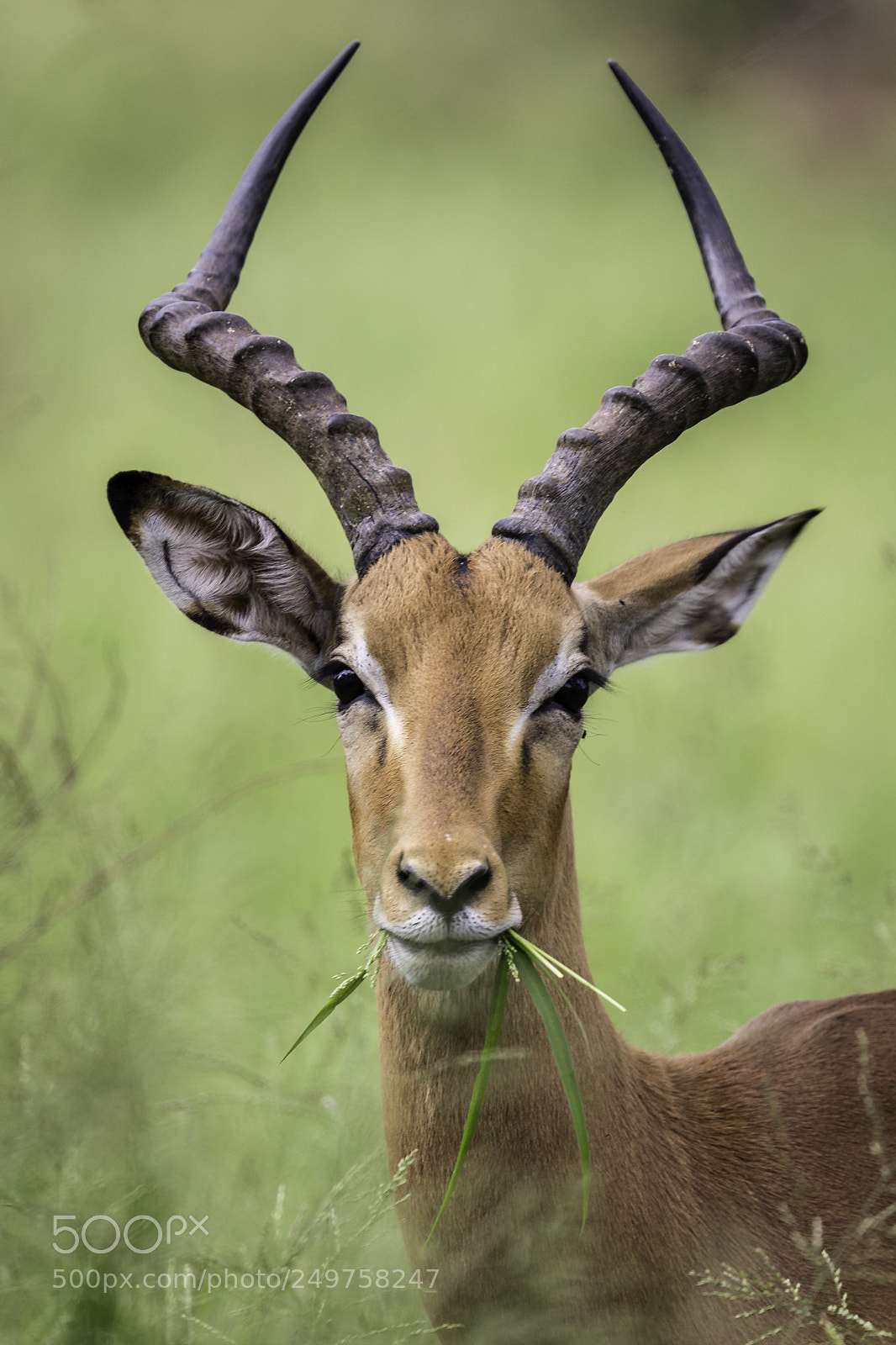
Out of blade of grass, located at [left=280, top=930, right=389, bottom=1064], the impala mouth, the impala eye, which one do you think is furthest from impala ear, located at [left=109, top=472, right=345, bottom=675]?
the impala mouth

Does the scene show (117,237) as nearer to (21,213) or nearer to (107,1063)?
(21,213)

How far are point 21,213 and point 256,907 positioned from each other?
980 cm

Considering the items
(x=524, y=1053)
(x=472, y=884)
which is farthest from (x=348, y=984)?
(x=472, y=884)

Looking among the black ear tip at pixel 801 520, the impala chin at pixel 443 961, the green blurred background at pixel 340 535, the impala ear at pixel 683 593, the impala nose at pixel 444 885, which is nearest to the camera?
the impala nose at pixel 444 885

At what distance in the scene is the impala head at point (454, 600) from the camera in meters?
3.25

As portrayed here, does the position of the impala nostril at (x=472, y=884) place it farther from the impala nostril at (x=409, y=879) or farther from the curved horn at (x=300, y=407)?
the curved horn at (x=300, y=407)

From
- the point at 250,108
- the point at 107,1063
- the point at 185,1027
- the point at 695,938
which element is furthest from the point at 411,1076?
the point at 250,108

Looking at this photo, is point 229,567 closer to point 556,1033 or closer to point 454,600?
point 454,600

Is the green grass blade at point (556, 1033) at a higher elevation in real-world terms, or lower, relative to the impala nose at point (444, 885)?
lower

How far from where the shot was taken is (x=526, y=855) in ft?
11.5

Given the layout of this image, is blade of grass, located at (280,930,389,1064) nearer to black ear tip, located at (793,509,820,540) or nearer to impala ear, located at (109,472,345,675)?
impala ear, located at (109,472,345,675)

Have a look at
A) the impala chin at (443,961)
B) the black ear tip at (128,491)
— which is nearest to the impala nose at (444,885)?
the impala chin at (443,961)

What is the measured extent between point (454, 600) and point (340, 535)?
8.04m

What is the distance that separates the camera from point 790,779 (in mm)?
9609
